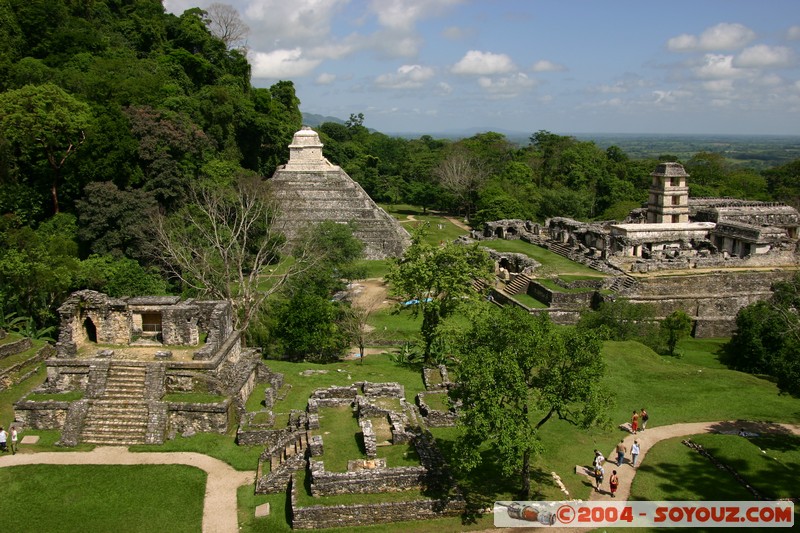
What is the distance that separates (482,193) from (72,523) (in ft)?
162

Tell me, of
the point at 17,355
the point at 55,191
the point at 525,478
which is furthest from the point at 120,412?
the point at 55,191

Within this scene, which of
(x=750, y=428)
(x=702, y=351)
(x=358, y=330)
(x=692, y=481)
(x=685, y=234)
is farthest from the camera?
(x=685, y=234)

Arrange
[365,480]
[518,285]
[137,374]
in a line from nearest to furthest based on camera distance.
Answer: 1. [365,480]
2. [137,374]
3. [518,285]

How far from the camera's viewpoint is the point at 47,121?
30.5 metres

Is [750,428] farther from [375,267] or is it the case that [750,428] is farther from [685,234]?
[375,267]

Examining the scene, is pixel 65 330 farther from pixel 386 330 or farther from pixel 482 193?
pixel 482 193

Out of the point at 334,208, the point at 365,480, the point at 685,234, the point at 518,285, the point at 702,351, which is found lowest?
the point at 702,351

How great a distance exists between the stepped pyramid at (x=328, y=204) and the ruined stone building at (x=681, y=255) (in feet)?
34.5

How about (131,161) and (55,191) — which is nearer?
(55,191)

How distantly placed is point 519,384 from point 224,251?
1601 cm

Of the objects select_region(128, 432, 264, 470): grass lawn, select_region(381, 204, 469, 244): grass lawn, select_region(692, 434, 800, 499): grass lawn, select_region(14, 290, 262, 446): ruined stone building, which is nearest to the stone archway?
select_region(14, 290, 262, 446): ruined stone building

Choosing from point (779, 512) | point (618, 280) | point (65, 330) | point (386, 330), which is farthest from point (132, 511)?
point (618, 280)

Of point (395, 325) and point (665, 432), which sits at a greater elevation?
point (395, 325)

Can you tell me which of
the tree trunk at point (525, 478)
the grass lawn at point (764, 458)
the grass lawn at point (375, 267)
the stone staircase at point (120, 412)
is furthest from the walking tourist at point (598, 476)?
the grass lawn at point (375, 267)
